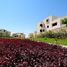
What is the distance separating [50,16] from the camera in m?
85.9

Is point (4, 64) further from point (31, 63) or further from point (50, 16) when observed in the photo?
point (50, 16)

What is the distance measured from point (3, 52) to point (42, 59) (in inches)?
70.1

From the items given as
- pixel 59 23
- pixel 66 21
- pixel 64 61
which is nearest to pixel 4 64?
pixel 64 61

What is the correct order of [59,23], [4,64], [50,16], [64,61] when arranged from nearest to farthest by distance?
[4,64]
[64,61]
[59,23]
[50,16]

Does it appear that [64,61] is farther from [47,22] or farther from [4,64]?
[47,22]

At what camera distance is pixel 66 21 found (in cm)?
6894

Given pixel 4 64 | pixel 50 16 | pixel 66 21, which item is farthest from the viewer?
pixel 50 16

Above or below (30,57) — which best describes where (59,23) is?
above

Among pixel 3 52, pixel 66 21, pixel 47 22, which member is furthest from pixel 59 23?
pixel 3 52

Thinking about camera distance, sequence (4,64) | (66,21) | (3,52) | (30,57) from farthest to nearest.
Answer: (66,21) < (3,52) < (30,57) < (4,64)

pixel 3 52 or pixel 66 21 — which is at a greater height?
pixel 66 21

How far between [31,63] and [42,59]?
72cm

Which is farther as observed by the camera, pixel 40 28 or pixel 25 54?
pixel 40 28

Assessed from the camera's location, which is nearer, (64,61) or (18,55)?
(64,61)
